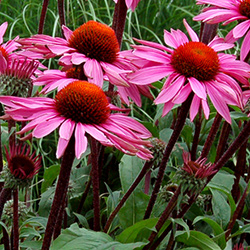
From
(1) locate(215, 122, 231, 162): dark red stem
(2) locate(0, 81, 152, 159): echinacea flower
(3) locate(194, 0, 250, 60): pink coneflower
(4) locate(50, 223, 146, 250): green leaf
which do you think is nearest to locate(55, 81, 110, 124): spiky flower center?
(2) locate(0, 81, 152, 159): echinacea flower

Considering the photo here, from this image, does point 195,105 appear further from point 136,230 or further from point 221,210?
point 221,210

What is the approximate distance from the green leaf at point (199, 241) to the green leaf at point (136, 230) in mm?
100

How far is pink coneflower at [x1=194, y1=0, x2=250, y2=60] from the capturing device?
931 millimetres

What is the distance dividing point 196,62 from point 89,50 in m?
0.20

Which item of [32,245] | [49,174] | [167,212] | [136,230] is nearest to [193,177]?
[167,212]

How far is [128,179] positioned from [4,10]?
191cm

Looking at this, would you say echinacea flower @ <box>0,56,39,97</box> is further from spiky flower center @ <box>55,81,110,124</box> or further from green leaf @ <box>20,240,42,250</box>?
green leaf @ <box>20,240,42,250</box>

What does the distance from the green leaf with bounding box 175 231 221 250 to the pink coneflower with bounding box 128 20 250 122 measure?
1.06 feet

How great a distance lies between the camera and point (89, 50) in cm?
86

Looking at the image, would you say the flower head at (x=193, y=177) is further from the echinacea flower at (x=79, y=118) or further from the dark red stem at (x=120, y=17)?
the dark red stem at (x=120, y=17)

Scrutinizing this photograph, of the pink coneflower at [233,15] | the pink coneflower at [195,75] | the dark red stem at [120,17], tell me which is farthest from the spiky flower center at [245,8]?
the dark red stem at [120,17]

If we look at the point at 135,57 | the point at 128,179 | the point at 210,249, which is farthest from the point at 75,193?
the point at 135,57

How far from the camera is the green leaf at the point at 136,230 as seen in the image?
93 cm

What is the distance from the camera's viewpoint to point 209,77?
829mm
